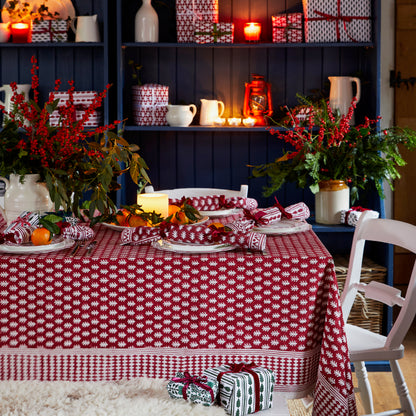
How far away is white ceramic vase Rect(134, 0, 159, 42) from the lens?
9.99 ft

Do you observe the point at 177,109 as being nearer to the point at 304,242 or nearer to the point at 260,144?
the point at 260,144

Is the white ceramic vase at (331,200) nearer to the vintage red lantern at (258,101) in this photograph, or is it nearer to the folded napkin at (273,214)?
the vintage red lantern at (258,101)

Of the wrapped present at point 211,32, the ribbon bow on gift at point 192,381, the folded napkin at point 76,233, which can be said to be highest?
the wrapped present at point 211,32

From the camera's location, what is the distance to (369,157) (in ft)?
8.93

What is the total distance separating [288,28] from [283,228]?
161cm

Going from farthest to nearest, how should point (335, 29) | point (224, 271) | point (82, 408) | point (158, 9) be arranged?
point (158, 9) < point (335, 29) < point (224, 271) < point (82, 408)

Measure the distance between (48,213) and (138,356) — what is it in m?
0.48

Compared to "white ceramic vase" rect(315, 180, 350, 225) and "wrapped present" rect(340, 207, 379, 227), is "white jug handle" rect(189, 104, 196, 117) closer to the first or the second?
"white ceramic vase" rect(315, 180, 350, 225)

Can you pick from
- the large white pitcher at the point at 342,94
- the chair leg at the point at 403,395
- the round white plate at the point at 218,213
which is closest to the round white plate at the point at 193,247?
the round white plate at the point at 218,213

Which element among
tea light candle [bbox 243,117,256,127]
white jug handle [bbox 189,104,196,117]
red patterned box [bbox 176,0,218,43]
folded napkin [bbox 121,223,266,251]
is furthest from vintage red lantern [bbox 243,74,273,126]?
folded napkin [bbox 121,223,266,251]

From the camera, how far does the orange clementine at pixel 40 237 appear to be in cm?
155

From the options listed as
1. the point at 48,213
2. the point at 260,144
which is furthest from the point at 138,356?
the point at 260,144

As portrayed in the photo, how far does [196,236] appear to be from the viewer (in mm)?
1573

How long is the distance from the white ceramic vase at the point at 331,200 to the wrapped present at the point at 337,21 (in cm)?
76
